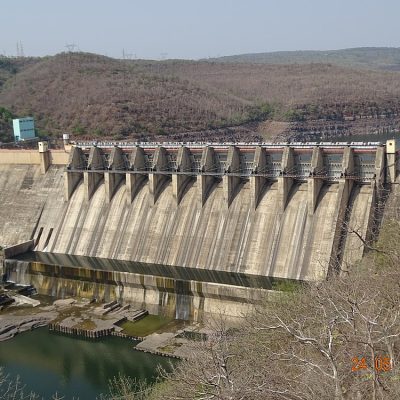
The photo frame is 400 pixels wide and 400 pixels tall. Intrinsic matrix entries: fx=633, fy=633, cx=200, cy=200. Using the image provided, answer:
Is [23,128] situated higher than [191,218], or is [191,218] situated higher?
[23,128]

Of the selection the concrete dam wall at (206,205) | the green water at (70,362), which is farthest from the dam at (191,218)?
the green water at (70,362)

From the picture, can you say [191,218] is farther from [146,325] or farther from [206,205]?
[146,325]

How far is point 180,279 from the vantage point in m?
32.8

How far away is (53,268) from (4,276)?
4.42 metres

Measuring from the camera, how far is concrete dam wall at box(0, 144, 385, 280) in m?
33.7

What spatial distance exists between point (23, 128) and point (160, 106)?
110 feet

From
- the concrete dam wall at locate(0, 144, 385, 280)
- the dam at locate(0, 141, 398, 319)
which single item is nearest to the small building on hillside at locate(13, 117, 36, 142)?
the concrete dam wall at locate(0, 144, 385, 280)

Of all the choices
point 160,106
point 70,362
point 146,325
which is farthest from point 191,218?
point 160,106

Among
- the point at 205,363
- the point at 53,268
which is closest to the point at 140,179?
the point at 53,268

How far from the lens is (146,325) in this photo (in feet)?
105

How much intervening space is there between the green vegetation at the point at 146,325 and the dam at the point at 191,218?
830 millimetres

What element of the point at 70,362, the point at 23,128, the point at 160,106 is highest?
the point at 23,128

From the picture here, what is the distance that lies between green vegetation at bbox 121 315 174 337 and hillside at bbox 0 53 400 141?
5522 cm
